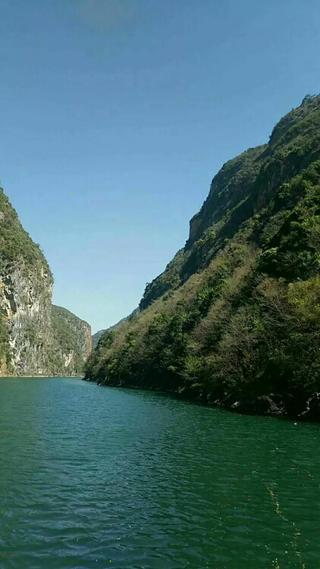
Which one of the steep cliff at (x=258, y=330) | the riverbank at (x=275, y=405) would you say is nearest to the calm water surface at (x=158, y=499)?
the riverbank at (x=275, y=405)

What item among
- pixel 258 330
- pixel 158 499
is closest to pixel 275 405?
pixel 258 330

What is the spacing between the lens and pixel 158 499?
1778cm

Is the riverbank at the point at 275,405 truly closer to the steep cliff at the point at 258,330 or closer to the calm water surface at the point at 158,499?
the steep cliff at the point at 258,330

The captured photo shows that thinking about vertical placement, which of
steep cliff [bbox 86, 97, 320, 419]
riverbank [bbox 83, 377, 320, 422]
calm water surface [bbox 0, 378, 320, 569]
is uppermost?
steep cliff [bbox 86, 97, 320, 419]

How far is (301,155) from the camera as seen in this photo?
11900 cm

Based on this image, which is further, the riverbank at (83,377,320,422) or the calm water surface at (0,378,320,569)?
the riverbank at (83,377,320,422)

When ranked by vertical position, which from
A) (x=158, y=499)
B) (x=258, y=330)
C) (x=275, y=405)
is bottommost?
(x=158, y=499)

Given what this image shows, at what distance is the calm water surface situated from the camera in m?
12.8

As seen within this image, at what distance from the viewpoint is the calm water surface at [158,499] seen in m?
12.8

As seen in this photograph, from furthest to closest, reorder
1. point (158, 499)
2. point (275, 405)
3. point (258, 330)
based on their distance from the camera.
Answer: point (258, 330), point (275, 405), point (158, 499)

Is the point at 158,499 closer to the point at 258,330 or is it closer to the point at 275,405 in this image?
the point at 275,405

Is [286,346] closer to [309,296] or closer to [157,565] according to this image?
[309,296]

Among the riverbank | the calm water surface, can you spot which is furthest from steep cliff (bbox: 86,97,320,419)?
the calm water surface

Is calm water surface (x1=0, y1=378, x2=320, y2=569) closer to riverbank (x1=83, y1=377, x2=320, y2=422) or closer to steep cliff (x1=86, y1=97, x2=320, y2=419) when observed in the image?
riverbank (x1=83, y1=377, x2=320, y2=422)
